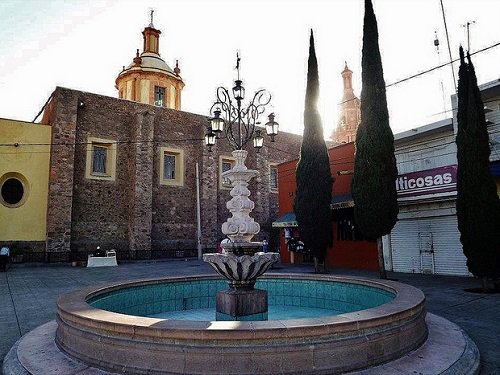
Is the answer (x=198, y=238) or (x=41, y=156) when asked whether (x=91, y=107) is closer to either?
(x=41, y=156)

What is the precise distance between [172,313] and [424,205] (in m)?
10.6

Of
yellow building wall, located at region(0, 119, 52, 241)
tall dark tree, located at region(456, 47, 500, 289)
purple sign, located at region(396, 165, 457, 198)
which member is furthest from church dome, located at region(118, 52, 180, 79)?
tall dark tree, located at region(456, 47, 500, 289)

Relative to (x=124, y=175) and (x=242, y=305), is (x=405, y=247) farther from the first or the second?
(x=124, y=175)

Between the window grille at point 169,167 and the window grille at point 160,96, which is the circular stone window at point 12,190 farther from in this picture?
the window grille at point 160,96

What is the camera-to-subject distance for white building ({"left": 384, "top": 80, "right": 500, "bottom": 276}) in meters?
11.7

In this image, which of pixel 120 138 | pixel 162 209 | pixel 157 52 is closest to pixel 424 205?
pixel 162 209

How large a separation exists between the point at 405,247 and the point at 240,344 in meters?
12.4

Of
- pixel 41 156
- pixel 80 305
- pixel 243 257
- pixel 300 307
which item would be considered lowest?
pixel 300 307

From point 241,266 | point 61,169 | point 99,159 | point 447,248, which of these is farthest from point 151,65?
point 241,266

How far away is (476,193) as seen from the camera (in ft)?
29.7

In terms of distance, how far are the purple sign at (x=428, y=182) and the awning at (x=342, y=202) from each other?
1.87m

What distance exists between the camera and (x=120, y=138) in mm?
21250

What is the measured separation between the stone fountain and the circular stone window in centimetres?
1640

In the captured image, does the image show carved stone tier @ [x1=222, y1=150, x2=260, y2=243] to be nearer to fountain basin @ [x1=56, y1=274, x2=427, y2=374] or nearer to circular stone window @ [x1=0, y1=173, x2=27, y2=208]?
fountain basin @ [x1=56, y1=274, x2=427, y2=374]
